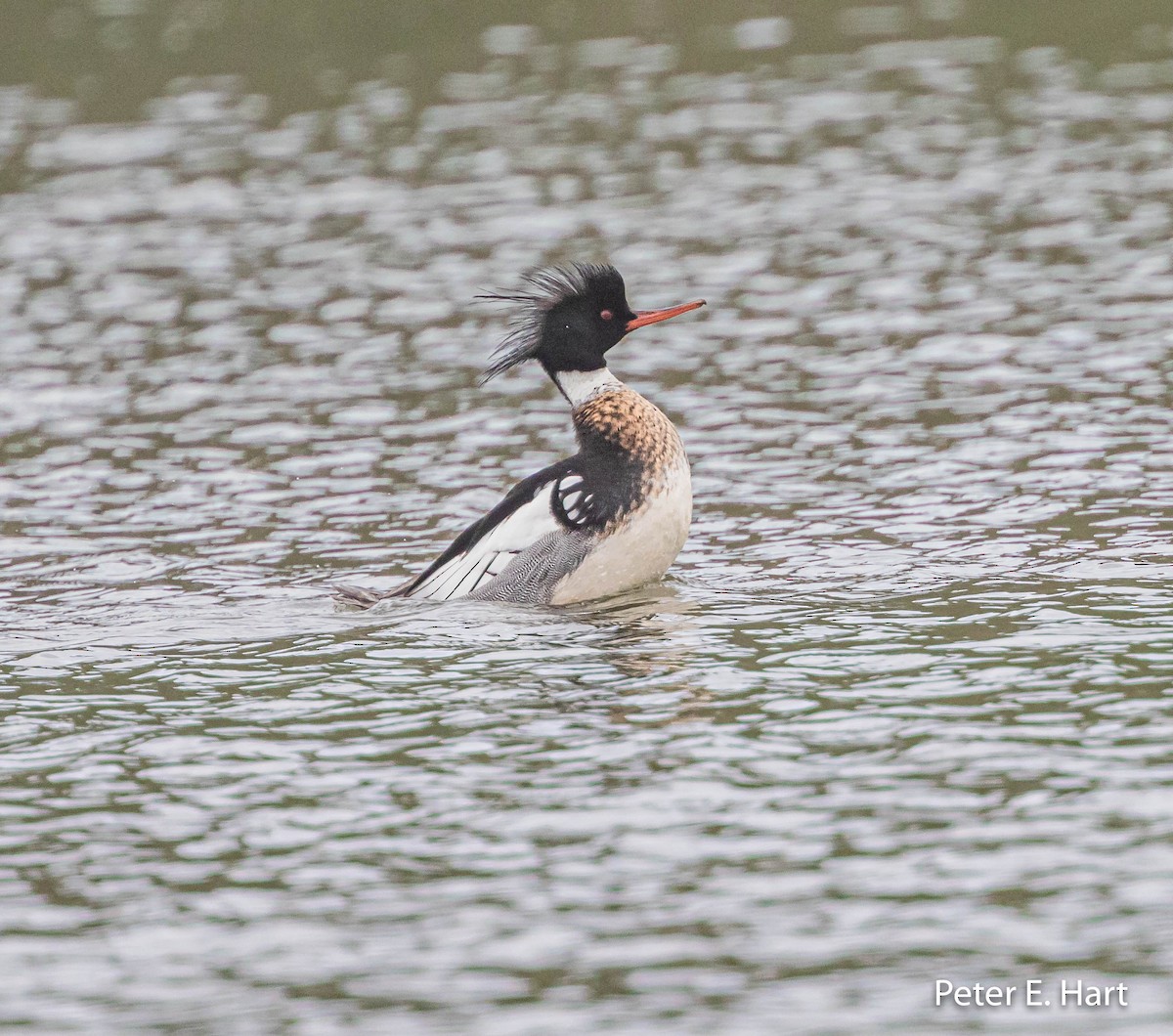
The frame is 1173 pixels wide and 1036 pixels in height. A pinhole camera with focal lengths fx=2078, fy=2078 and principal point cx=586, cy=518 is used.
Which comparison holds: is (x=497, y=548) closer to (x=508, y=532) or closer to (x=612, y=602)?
(x=508, y=532)

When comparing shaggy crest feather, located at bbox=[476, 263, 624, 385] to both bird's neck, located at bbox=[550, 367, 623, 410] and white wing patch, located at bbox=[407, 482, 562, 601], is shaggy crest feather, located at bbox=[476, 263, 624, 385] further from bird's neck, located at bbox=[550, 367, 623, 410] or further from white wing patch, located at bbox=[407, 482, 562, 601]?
white wing patch, located at bbox=[407, 482, 562, 601]

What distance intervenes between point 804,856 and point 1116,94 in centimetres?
1794

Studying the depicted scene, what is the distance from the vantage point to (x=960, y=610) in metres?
11.0

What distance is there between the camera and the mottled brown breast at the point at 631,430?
472 inches

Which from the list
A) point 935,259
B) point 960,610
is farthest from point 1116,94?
point 960,610

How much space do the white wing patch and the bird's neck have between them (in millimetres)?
856

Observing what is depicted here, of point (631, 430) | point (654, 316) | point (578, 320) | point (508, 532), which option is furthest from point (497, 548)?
point (654, 316)

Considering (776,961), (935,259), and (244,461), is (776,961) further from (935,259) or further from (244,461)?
(935,259)

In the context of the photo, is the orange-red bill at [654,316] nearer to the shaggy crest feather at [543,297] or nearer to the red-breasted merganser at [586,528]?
the shaggy crest feather at [543,297]

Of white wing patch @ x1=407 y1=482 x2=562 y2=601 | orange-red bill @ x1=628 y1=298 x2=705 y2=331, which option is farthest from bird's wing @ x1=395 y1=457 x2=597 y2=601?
orange-red bill @ x1=628 y1=298 x2=705 y2=331

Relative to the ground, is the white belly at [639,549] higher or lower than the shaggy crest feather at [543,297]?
lower

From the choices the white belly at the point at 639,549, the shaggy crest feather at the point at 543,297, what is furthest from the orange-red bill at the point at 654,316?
the white belly at the point at 639,549

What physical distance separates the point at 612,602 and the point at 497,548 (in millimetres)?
739

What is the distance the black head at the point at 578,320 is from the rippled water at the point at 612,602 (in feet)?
→ 4.77
